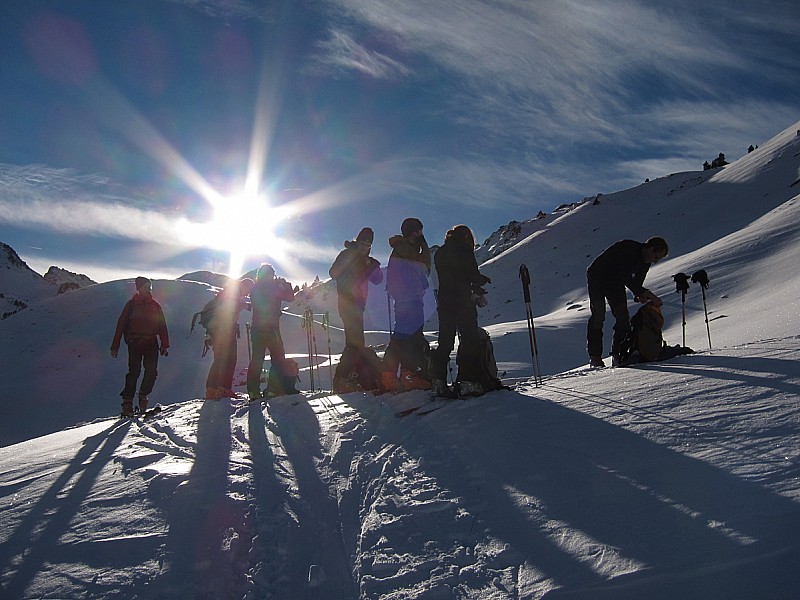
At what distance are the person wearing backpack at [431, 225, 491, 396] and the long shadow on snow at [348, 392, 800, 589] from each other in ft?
5.57

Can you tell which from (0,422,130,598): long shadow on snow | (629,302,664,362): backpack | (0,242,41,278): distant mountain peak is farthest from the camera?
(0,242,41,278): distant mountain peak

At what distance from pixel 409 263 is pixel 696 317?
1101 cm

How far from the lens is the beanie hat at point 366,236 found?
801 cm

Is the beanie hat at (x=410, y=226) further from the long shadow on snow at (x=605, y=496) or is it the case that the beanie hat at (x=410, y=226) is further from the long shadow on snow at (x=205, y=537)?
the long shadow on snow at (x=205, y=537)

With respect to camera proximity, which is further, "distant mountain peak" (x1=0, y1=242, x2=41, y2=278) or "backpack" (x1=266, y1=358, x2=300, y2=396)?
"distant mountain peak" (x1=0, y1=242, x2=41, y2=278)

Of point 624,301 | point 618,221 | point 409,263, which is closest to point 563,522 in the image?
point 409,263

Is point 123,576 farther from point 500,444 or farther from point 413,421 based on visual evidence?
point 413,421

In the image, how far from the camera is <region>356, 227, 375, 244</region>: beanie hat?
801 centimetres

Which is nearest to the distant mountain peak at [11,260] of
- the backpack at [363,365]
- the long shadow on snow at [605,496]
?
the backpack at [363,365]

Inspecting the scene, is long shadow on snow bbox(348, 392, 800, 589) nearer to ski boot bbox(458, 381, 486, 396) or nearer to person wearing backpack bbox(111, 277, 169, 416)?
ski boot bbox(458, 381, 486, 396)

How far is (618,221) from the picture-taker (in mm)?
44844

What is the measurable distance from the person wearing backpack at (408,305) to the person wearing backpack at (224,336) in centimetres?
295

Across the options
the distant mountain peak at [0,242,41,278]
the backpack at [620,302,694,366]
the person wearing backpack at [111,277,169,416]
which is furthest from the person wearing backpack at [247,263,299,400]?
the distant mountain peak at [0,242,41,278]

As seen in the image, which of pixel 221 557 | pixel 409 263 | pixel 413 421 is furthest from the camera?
pixel 409 263
